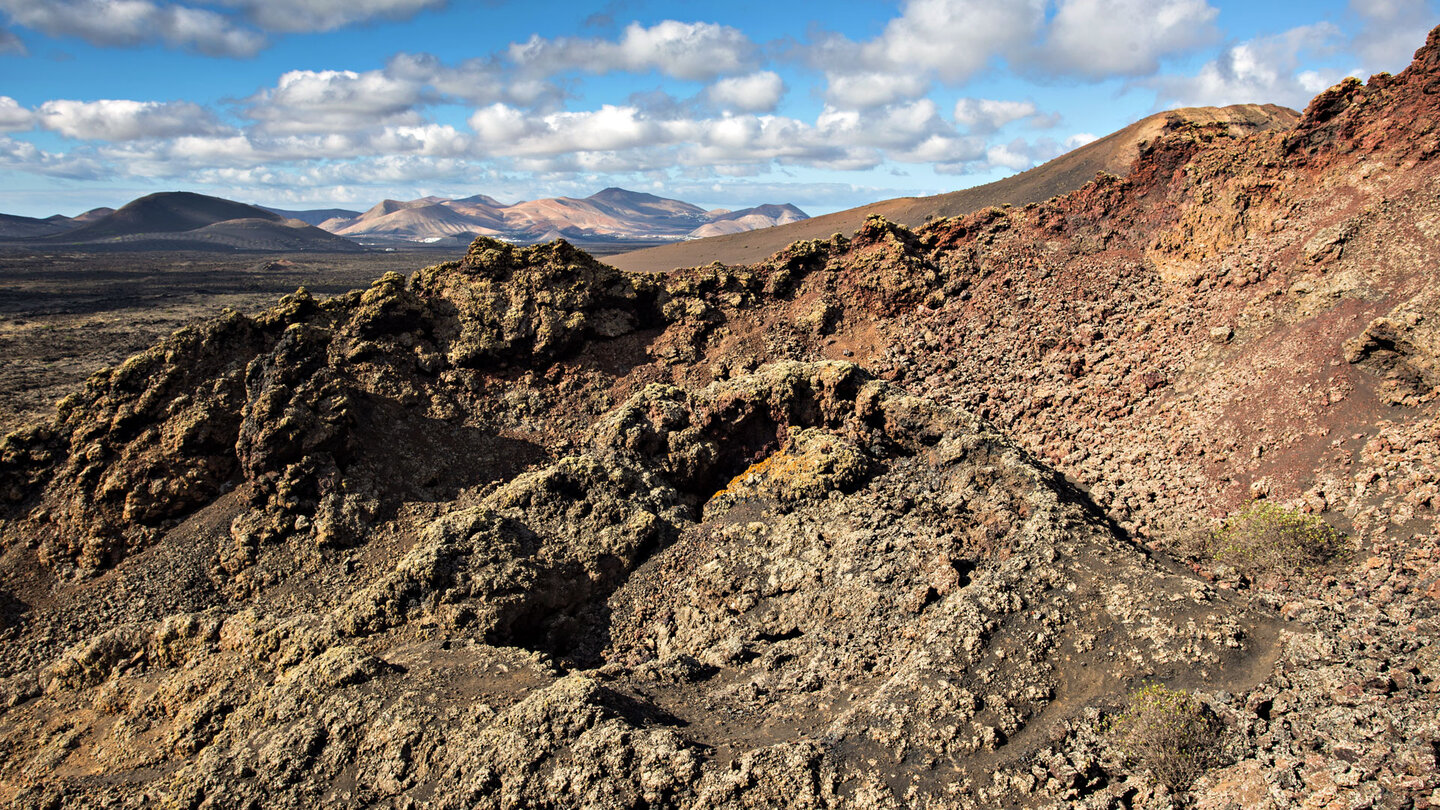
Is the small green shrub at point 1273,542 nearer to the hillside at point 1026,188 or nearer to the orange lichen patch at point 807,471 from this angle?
the orange lichen patch at point 807,471

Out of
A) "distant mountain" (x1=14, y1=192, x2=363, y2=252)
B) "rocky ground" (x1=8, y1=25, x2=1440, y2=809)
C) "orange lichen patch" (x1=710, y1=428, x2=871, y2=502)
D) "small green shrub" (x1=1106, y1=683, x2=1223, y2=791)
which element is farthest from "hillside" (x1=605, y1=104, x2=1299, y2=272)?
"distant mountain" (x1=14, y1=192, x2=363, y2=252)

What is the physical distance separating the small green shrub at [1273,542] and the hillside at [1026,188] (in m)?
30.3

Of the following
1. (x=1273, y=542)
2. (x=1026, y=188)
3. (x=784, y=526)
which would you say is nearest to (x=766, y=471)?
(x=784, y=526)

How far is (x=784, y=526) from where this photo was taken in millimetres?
9055

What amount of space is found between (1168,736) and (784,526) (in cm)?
450

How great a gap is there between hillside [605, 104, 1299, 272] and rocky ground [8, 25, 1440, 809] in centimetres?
2570

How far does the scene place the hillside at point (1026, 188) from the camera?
144 feet

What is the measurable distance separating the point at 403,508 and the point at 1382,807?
9943 mm

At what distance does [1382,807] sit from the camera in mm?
4781

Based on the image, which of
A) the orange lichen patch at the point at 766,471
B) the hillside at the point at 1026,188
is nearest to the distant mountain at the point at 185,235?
the hillside at the point at 1026,188

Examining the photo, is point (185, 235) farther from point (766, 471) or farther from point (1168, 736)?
point (1168, 736)

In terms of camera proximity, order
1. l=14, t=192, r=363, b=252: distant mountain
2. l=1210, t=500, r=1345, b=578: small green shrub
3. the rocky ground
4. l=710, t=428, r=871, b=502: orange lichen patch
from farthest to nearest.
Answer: l=14, t=192, r=363, b=252: distant mountain, l=710, t=428, r=871, b=502: orange lichen patch, l=1210, t=500, r=1345, b=578: small green shrub, the rocky ground

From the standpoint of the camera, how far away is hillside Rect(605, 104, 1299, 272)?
43969 millimetres

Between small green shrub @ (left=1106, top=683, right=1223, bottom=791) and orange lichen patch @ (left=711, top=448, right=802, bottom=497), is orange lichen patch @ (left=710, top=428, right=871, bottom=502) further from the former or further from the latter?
small green shrub @ (left=1106, top=683, right=1223, bottom=791)
